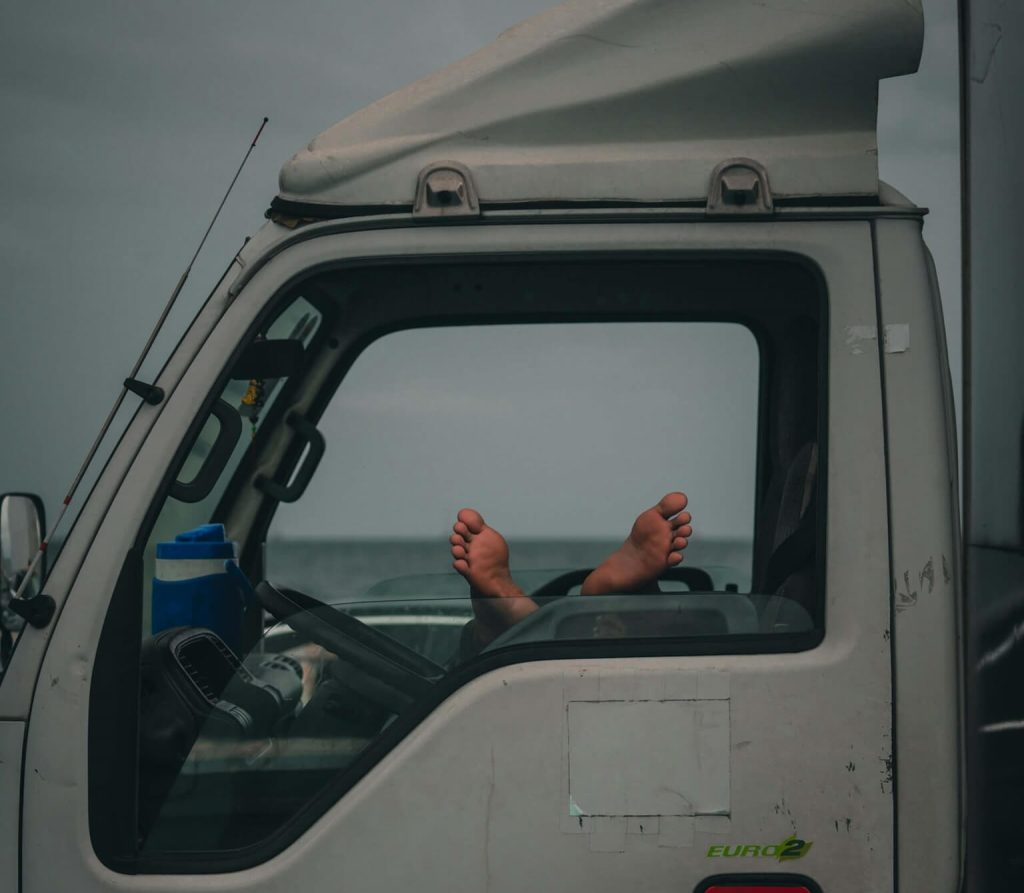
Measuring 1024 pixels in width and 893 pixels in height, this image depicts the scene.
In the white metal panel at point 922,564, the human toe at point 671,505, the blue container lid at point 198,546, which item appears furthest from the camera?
the blue container lid at point 198,546

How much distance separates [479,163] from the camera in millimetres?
1851

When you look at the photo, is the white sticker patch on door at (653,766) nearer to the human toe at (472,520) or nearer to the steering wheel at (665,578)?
the steering wheel at (665,578)

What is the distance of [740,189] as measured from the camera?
179 cm

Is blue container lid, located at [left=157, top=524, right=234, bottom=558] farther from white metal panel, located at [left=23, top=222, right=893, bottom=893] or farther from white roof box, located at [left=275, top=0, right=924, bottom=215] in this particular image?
white roof box, located at [left=275, top=0, right=924, bottom=215]

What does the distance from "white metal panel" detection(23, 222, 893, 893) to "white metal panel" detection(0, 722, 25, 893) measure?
20 millimetres

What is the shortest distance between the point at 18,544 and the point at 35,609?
122 millimetres

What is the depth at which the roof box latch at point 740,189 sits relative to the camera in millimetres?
1793

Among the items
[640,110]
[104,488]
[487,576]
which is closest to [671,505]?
[487,576]

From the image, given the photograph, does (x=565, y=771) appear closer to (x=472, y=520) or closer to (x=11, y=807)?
(x=472, y=520)

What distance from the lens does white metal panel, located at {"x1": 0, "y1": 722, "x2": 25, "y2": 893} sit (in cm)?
169

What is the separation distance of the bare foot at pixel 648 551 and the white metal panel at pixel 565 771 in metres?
0.19

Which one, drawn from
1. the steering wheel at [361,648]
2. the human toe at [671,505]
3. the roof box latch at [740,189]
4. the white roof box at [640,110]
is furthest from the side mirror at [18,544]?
the roof box latch at [740,189]

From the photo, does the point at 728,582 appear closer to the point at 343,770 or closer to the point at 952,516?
the point at 952,516

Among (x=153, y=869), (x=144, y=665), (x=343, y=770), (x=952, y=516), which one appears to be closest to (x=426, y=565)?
(x=343, y=770)
